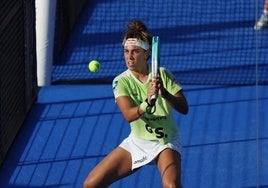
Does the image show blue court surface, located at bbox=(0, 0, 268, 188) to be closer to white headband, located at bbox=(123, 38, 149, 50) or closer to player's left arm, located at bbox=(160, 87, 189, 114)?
player's left arm, located at bbox=(160, 87, 189, 114)

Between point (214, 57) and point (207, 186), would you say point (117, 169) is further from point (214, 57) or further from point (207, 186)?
point (214, 57)

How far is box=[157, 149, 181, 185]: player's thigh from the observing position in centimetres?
672

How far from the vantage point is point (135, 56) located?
6906 millimetres

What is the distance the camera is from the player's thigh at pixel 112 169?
22.9 ft

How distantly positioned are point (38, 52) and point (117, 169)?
13.3ft

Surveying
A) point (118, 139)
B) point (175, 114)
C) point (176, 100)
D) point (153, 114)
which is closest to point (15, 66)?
point (118, 139)

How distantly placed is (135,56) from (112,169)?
91 centimetres

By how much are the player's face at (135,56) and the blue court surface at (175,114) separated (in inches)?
70.5

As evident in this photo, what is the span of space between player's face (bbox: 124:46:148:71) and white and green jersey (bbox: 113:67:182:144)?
17 cm

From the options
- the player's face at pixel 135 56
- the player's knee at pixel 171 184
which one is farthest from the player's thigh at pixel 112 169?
the player's face at pixel 135 56

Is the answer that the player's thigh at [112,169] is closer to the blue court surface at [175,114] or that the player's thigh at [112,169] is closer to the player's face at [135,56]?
the player's face at [135,56]

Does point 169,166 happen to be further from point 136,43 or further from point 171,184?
point 136,43

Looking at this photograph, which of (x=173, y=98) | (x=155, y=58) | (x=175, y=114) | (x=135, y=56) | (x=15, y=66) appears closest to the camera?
(x=155, y=58)

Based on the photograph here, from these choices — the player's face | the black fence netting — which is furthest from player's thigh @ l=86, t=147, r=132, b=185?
the black fence netting
